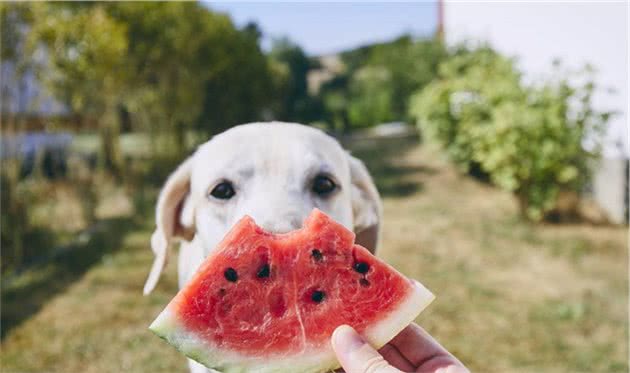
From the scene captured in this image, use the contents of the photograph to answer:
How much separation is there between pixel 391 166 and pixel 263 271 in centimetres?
1611

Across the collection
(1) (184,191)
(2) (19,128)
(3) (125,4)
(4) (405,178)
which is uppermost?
(3) (125,4)

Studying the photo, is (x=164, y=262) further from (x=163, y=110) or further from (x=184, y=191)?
(x=163, y=110)

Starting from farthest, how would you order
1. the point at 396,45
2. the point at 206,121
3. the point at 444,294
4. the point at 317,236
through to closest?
the point at 396,45 < the point at 206,121 < the point at 444,294 < the point at 317,236

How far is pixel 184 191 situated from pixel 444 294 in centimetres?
456

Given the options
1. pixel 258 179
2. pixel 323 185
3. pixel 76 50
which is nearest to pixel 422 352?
pixel 323 185

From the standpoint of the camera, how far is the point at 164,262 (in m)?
3.05

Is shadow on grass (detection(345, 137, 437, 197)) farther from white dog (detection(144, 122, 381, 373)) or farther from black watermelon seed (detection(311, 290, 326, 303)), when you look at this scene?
black watermelon seed (detection(311, 290, 326, 303))

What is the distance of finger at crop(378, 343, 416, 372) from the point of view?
2254mm

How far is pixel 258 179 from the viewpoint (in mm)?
2562

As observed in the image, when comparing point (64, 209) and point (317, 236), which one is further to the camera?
point (64, 209)

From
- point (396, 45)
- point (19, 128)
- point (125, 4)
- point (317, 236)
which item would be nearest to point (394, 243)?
point (19, 128)

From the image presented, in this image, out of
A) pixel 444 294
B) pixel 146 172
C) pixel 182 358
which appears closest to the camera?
pixel 182 358

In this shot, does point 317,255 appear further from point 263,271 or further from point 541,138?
point 541,138

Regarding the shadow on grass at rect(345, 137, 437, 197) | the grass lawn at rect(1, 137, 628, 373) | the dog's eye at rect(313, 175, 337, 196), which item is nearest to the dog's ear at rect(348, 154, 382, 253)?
the dog's eye at rect(313, 175, 337, 196)
